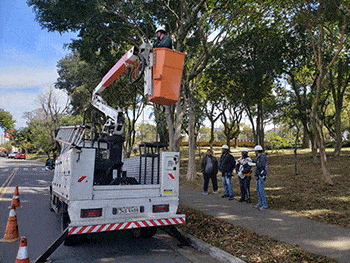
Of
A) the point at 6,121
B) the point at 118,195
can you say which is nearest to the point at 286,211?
the point at 118,195

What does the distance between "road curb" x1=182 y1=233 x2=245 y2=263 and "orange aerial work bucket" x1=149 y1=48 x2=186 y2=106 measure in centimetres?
288

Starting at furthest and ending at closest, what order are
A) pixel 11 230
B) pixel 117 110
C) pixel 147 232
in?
pixel 117 110
pixel 147 232
pixel 11 230

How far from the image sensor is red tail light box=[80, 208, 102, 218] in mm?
4961

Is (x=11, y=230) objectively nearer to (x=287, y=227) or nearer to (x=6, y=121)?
(x=287, y=227)

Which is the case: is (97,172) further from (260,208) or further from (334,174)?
(334,174)

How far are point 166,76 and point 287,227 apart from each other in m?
4.47

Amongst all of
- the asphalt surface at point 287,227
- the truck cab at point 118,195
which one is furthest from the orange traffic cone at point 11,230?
the asphalt surface at point 287,227

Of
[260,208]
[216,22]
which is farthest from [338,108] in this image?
[260,208]

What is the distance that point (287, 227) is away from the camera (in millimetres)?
6648

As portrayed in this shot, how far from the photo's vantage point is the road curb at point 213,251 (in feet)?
16.1

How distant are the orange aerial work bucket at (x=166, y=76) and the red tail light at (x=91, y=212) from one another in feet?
7.35

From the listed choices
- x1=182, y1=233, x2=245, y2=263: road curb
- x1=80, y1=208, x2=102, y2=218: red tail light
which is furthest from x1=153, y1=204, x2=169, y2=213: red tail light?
x1=80, y1=208, x2=102, y2=218: red tail light

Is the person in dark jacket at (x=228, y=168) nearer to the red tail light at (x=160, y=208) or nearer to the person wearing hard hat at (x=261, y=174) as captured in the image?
the person wearing hard hat at (x=261, y=174)

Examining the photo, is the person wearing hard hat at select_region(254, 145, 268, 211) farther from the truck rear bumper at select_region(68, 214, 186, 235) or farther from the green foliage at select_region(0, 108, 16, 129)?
the green foliage at select_region(0, 108, 16, 129)
